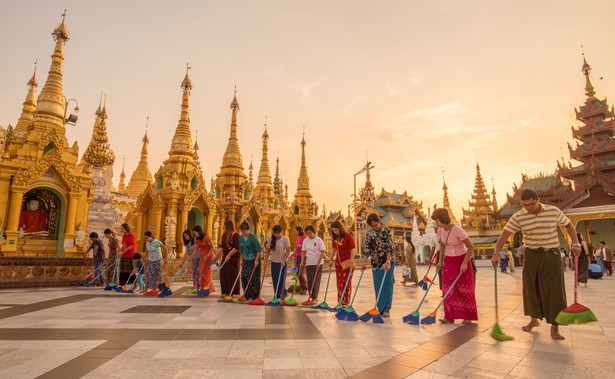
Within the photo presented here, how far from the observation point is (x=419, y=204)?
57.9 metres

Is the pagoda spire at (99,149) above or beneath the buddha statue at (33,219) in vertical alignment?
above

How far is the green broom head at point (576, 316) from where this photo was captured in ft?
13.7

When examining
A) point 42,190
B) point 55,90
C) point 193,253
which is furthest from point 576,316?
point 55,90

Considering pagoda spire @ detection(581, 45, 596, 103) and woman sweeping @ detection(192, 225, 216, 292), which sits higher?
pagoda spire @ detection(581, 45, 596, 103)

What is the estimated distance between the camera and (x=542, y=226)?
483 centimetres

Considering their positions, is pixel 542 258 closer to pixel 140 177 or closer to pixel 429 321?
pixel 429 321

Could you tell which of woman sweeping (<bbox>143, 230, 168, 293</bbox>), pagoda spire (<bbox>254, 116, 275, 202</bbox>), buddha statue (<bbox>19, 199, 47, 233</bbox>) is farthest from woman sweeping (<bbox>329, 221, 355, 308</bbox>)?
pagoda spire (<bbox>254, 116, 275, 202</bbox>)

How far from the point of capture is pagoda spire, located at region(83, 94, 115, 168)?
20188mm

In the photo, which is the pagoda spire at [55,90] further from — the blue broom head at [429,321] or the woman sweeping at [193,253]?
the blue broom head at [429,321]

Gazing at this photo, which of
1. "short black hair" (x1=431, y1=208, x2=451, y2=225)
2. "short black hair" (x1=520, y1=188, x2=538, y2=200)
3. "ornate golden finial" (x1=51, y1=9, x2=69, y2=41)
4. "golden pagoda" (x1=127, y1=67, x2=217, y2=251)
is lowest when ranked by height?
"short black hair" (x1=431, y1=208, x2=451, y2=225)

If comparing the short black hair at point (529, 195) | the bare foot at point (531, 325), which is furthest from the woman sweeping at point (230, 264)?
the short black hair at point (529, 195)

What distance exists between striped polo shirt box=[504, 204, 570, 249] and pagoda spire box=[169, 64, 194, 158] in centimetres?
2230

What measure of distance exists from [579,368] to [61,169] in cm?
1826

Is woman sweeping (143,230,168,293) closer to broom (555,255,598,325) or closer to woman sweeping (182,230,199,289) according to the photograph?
woman sweeping (182,230,199,289)
